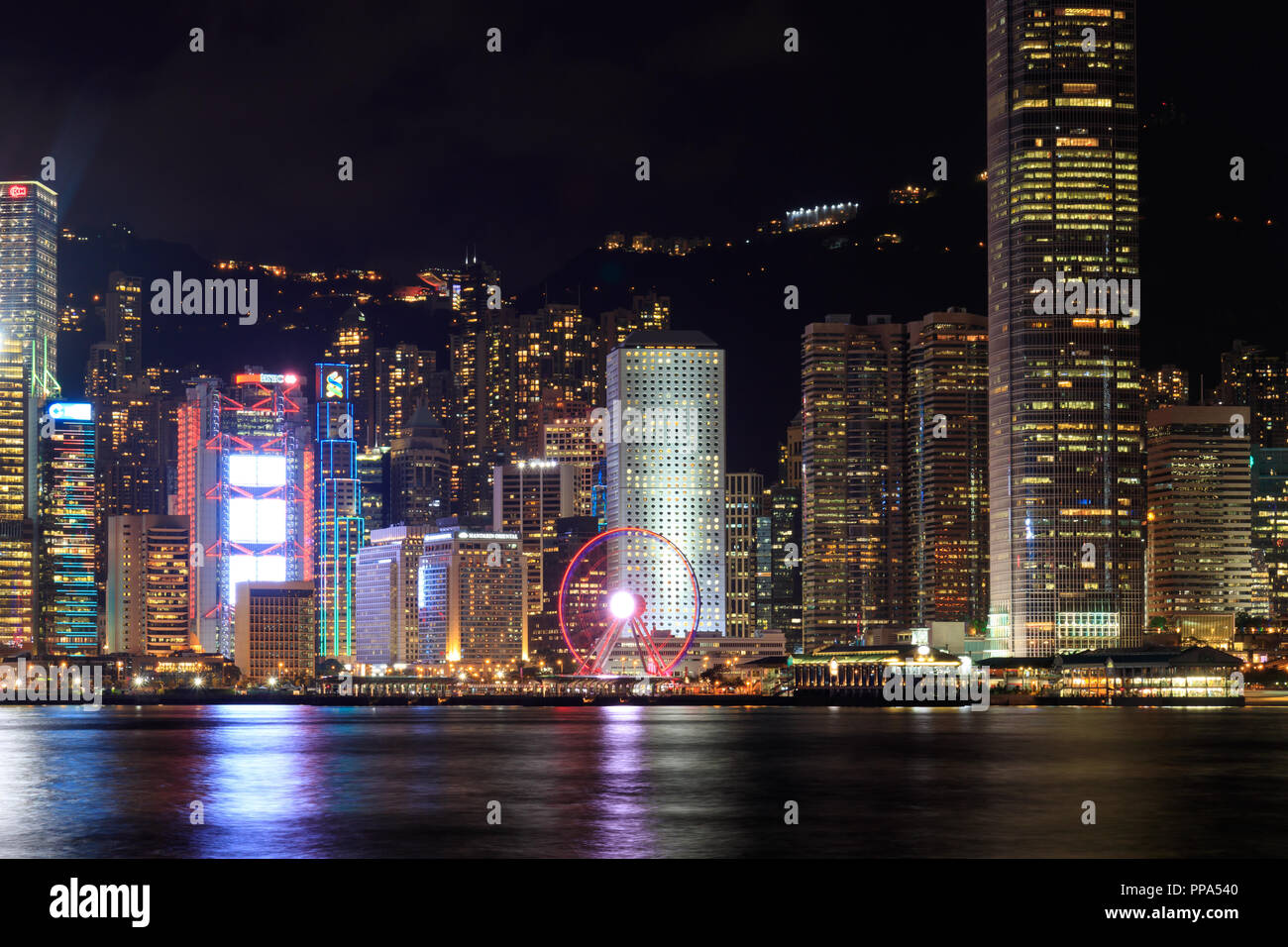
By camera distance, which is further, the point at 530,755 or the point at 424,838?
the point at 530,755

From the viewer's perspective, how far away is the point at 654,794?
83.8m

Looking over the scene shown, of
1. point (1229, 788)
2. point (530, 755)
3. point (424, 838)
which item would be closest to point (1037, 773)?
point (1229, 788)

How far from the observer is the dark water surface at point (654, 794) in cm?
6347

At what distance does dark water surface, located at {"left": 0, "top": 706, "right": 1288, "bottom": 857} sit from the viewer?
63.5 m

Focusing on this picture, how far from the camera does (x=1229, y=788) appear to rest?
290 ft

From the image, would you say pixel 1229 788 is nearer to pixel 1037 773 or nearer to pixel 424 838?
pixel 1037 773
